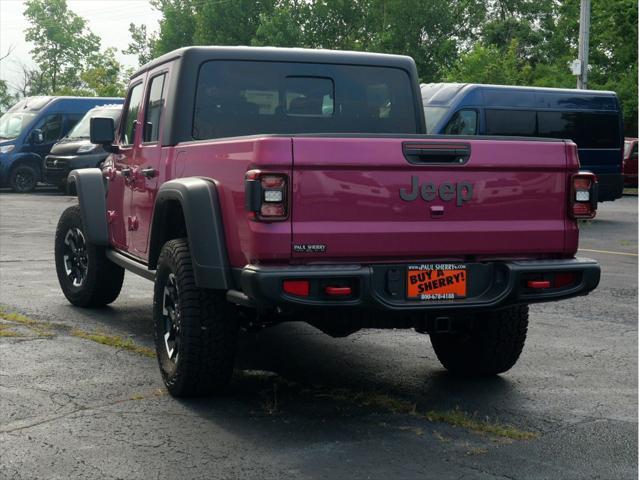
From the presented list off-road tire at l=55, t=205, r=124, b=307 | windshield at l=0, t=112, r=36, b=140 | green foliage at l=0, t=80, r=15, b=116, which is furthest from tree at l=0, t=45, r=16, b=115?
off-road tire at l=55, t=205, r=124, b=307

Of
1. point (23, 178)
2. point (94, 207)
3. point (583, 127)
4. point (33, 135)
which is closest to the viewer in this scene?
point (94, 207)

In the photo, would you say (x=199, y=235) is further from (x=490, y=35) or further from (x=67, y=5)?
(x=67, y=5)

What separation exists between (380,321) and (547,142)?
1305 mm

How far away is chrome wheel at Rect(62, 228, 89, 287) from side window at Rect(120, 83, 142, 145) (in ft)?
3.56

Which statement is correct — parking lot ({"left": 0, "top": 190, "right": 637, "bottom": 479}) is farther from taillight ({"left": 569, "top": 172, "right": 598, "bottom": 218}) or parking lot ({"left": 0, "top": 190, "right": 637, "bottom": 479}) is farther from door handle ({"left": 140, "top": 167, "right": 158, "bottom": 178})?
door handle ({"left": 140, "top": 167, "right": 158, "bottom": 178})

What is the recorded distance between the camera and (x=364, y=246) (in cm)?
547

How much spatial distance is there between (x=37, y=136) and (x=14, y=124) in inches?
32.0

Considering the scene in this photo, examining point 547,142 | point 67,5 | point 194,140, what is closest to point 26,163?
point 194,140

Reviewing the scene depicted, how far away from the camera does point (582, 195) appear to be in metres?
5.94

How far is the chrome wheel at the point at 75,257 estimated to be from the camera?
900cm

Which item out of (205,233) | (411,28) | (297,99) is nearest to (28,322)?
(297,99)

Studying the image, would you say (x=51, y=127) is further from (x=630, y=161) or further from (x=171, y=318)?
(x=171, y=318)

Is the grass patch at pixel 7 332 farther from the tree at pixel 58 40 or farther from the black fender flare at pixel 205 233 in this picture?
the tree at pixel 58 40

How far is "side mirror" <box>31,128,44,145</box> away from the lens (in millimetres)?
26391
